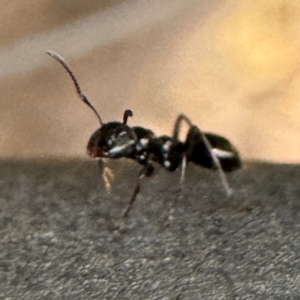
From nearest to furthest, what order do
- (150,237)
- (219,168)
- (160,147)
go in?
(150,237)
(219,168)
(160,147)

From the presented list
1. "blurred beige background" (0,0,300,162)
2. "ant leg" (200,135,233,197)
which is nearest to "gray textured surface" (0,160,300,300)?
"ant leg" (200,135,233,197)

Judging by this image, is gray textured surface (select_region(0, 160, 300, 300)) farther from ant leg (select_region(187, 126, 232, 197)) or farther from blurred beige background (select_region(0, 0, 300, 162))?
blurred beige background (select_region(0, 0, 300, 162))

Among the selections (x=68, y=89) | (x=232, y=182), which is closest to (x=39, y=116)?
(x=68, y=89)

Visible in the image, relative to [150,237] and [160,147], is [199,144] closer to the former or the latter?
[160,147]

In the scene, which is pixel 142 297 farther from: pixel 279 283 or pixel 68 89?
pixel 68 89

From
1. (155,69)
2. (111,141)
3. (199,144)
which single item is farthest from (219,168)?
(155,69)

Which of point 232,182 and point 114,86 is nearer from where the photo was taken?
point 232,182
